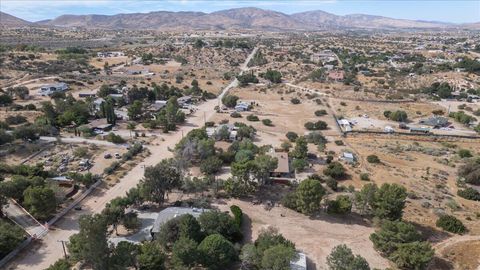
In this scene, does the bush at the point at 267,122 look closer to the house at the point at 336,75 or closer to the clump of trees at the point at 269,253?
the clump of trees at the point at 269,253

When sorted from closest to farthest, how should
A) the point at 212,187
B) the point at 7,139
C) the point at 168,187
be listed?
the point at 168,187
the point at 212,187
the point at 7,139

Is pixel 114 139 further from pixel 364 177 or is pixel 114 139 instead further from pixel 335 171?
pixel 364 177

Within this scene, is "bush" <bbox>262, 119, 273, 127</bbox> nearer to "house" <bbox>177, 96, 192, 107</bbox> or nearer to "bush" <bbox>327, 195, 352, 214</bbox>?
"house" <bbox>177, 96, 192, 107</bbox>

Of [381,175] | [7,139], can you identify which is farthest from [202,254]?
[7,139]

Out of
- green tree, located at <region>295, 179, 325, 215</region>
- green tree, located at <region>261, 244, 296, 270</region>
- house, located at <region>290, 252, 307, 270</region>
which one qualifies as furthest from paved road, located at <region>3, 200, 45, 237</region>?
green tree, located at <region>295, 179, 325, 215</region>

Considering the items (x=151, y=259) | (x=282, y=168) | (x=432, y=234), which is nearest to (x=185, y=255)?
(x=151, y=259)

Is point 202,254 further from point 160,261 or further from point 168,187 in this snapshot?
point 168,187

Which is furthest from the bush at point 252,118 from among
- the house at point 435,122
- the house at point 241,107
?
the house at point 435,122
